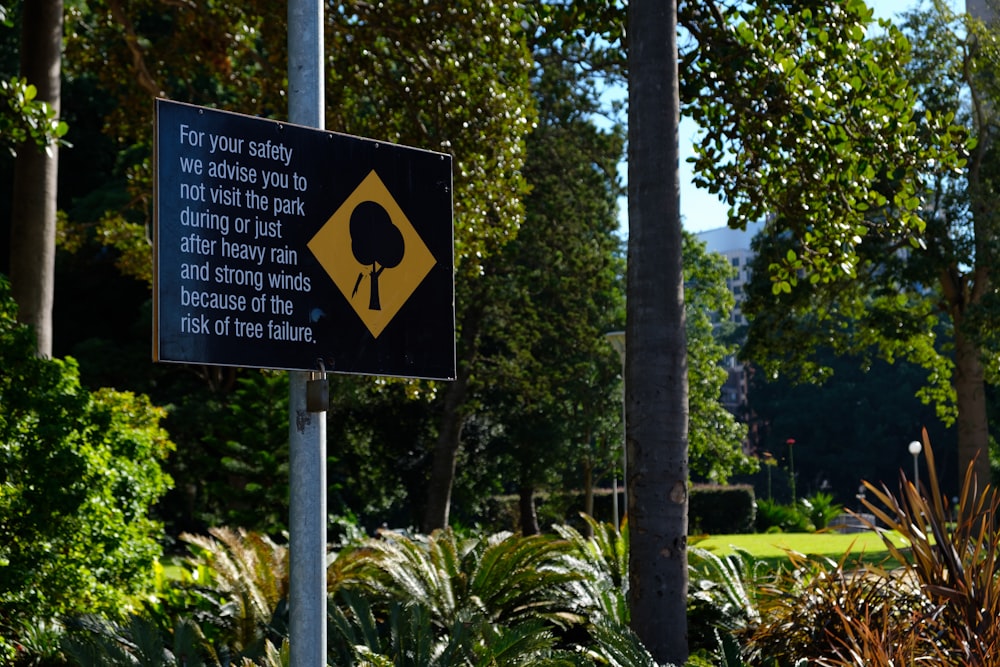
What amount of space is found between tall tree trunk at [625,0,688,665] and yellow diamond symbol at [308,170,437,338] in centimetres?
338

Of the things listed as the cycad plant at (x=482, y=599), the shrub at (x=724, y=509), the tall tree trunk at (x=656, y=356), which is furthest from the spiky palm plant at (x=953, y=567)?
the shrub at (x=724, y=509)

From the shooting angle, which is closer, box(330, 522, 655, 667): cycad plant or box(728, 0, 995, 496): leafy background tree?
box(330, 522, 655, 667): cycad plant

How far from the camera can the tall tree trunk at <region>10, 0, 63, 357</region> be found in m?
11.1

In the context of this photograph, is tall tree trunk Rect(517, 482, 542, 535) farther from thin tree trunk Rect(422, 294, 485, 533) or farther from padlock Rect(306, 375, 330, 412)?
padlock Rect(306, 375, 330, 412)

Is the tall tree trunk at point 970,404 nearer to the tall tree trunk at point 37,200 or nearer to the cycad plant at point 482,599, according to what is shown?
the cycad plant at point 482,599

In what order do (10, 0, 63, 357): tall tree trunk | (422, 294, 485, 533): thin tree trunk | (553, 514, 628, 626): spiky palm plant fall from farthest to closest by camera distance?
(422, 294, 485, 533): thin tree trunk < (10, 0, 63, 357): tall tree trunk < (553, 514, 628, 626): spiky palm plant

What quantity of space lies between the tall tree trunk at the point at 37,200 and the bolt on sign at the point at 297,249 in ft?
25.7

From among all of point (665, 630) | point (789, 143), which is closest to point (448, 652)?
point (665, 630)

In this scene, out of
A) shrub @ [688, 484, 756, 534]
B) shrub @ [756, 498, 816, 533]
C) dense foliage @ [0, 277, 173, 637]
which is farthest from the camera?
shrub @ [688, 484, 756, 534]

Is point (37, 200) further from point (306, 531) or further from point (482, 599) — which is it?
point (306, 531)

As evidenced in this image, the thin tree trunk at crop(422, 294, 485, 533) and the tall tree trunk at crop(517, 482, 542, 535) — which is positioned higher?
the thin tree trunk at crop(422, 294, 485, 533)

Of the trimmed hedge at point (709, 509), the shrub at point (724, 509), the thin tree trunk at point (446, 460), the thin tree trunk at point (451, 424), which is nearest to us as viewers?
the thin tree trunk at point (451, 424)

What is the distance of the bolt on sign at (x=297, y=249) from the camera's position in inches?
133

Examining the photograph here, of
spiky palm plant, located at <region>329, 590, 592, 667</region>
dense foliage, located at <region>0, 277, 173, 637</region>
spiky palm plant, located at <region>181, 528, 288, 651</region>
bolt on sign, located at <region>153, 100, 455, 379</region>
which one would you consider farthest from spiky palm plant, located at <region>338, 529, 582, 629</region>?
bolt on sign, located at <region>153, 100, 455, 379</region>
